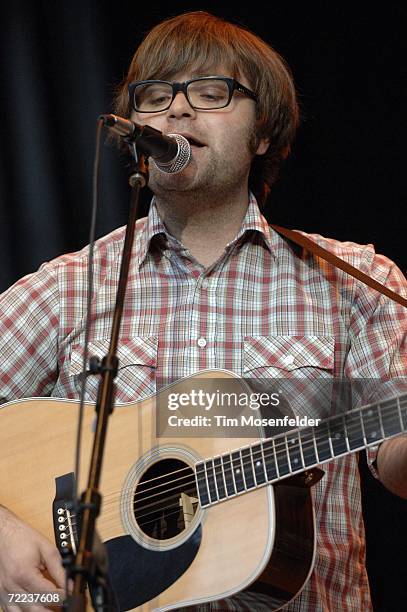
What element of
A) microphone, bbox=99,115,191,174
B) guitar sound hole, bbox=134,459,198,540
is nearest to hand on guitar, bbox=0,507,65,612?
guitar sound hole, bbox=134,459,198,540

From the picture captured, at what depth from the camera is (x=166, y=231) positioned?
2.70m

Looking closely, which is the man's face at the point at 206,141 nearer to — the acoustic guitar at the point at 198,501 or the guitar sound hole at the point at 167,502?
the acoustic guitar at the point at 198,501

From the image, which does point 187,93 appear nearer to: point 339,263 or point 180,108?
point 180,108

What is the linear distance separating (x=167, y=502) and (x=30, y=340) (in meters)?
0.73

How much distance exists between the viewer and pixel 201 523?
6.82ft

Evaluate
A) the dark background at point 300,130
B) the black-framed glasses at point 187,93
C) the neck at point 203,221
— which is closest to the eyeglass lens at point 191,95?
the black-framed glasses at point 187,93

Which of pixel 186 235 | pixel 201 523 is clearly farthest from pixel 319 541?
pixel 186 235

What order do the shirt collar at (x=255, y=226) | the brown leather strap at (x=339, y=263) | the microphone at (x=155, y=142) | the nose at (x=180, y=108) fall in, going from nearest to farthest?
the microphone at (x=155, y=142) → the brown leather strap at (x=339, y=263) → the nose at (x=180, y=108) → the shirt collar at (x=255, y=226)

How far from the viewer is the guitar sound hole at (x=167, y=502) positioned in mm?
2117

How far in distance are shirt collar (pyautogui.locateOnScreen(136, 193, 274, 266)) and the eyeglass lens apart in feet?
0.99

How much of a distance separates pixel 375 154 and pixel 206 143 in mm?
715

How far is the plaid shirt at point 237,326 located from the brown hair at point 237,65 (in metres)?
0.32

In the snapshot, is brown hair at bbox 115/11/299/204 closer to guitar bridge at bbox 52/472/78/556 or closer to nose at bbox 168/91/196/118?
nose at bbox 168/91/196/118

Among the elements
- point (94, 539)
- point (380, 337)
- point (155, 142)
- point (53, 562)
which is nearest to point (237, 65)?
point (155, 142)
